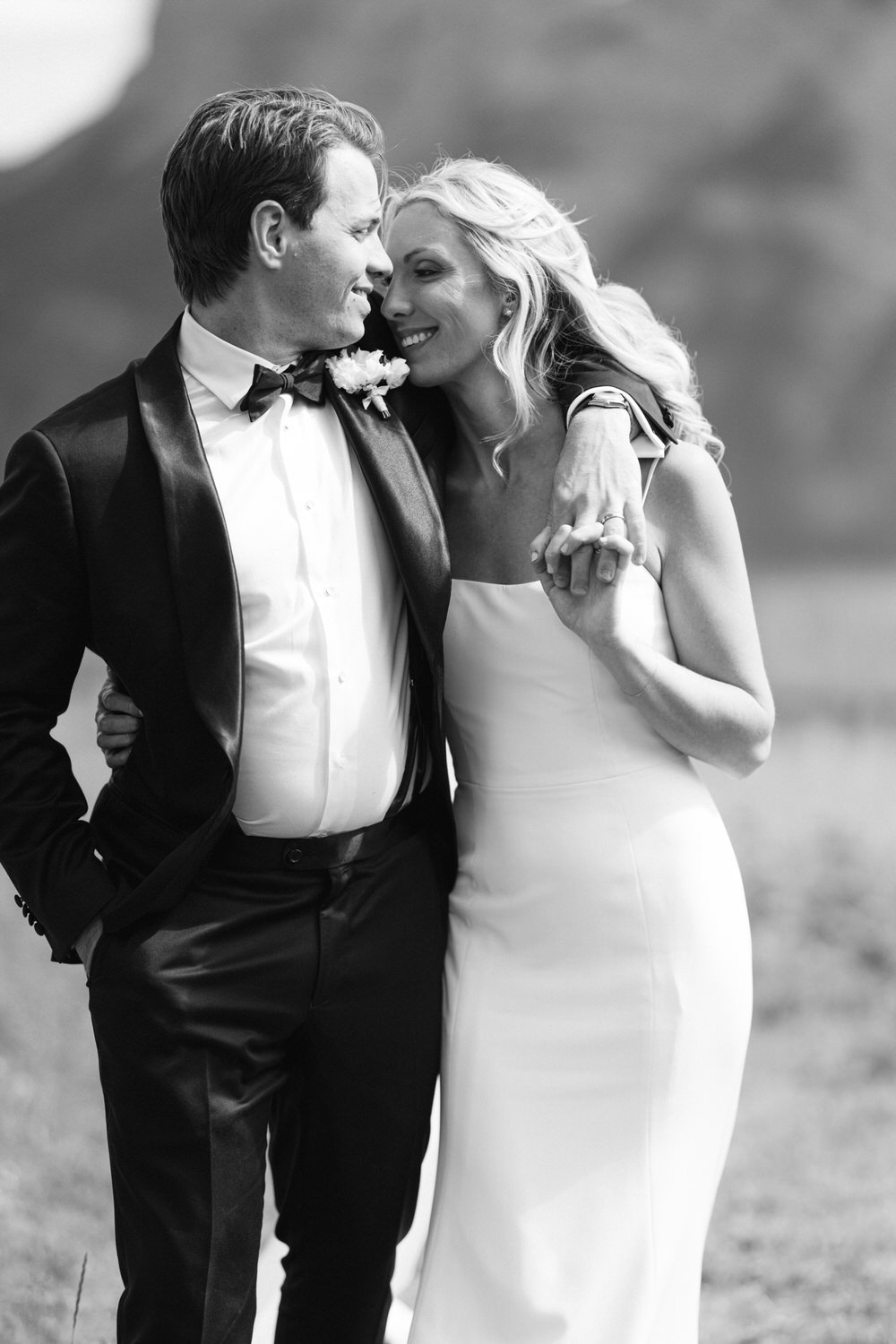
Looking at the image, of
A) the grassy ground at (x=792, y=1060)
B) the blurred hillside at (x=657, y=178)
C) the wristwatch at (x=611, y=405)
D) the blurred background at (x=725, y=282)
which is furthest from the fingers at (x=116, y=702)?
the blurred hillside at (x=657, y=178)

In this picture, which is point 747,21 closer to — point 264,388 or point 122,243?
point 122,243

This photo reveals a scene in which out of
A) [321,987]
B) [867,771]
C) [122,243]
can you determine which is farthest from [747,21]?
[321,987]

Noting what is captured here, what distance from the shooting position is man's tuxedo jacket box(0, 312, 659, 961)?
6.24 feet

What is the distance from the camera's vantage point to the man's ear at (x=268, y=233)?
79.0 inches

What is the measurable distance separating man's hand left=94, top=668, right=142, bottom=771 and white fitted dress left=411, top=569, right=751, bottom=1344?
0.54 m

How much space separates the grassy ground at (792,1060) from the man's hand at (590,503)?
2060 mm

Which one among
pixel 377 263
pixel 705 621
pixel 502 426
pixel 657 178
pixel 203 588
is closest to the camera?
pixel 203 588

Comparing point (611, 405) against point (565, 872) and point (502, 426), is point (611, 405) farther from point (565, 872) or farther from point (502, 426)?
point (565, 872)

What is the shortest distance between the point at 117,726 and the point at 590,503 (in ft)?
2.55

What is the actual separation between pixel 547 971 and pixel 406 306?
111 cm

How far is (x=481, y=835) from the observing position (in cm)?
226

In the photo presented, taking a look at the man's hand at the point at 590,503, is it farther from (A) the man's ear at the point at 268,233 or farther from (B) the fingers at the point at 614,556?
(A) the man's ear at the point at 268,233

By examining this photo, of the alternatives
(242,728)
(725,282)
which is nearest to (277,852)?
(242,728)

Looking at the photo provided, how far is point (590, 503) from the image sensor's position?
2.00 metres
